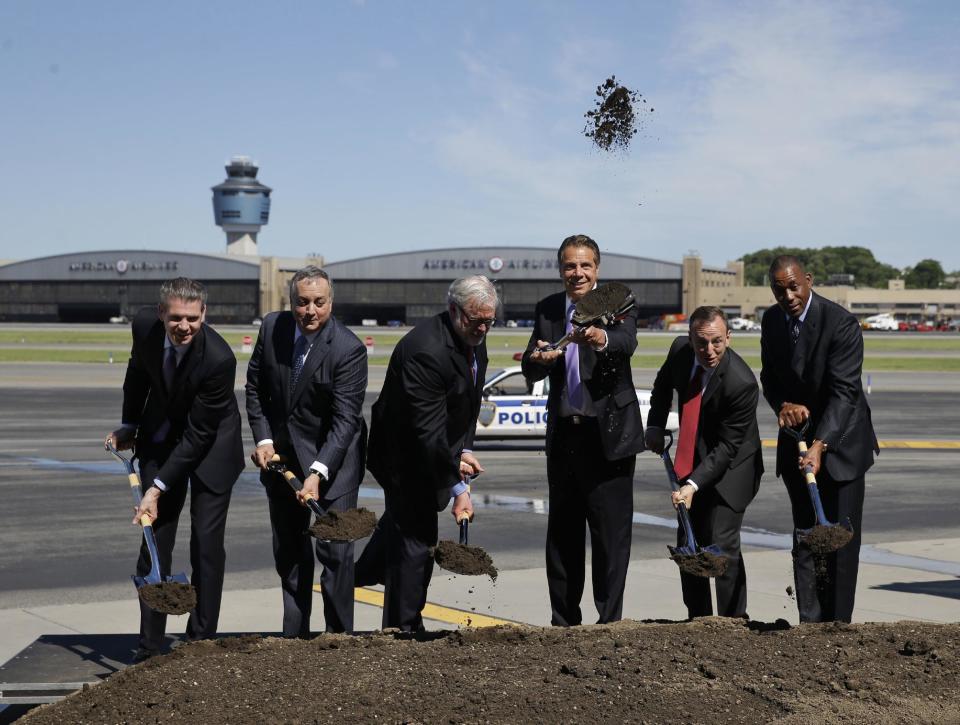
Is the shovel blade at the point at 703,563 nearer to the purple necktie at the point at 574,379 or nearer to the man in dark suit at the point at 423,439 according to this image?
the purple necktie at the point at 574,379

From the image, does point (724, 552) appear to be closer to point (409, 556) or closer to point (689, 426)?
point (689, 426)

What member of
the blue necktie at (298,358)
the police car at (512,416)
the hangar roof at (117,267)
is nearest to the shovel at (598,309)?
the blue necktie at (298,358)

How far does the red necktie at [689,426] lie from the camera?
6.93 meters

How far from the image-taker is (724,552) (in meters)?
6.75

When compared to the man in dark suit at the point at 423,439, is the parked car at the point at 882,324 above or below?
below

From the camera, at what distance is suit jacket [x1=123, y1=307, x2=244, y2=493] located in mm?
6574

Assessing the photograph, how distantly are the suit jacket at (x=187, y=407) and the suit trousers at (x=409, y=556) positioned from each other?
3.07 feet

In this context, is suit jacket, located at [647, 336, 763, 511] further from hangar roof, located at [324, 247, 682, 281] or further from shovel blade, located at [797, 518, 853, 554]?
hangar roof, located at [324, 247, 682, 281]

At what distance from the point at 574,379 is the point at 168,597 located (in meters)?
2.32

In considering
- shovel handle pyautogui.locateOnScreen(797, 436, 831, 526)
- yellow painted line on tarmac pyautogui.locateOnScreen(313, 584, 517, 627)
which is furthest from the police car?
shovel handle pyautogui.locateOnScreen(797, 436, 831, 526)

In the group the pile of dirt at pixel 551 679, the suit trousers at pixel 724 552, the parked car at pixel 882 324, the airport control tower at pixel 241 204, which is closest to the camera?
the pile of dirt at pixel 551 679

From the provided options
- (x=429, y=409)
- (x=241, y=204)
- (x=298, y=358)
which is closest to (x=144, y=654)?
(x=298, y=358)

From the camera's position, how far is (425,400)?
20.7 feet

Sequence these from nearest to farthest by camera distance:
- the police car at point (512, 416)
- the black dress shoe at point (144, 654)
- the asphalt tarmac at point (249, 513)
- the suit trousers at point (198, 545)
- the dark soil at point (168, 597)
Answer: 1. the dark soil at point (168, 597)
2. the black dress shoe at point (144, 654)
3. the suit trousers at point (198, 545)
4. the asphalt tarmac at point (249, 513)
5. the police car at point (512, 416)
